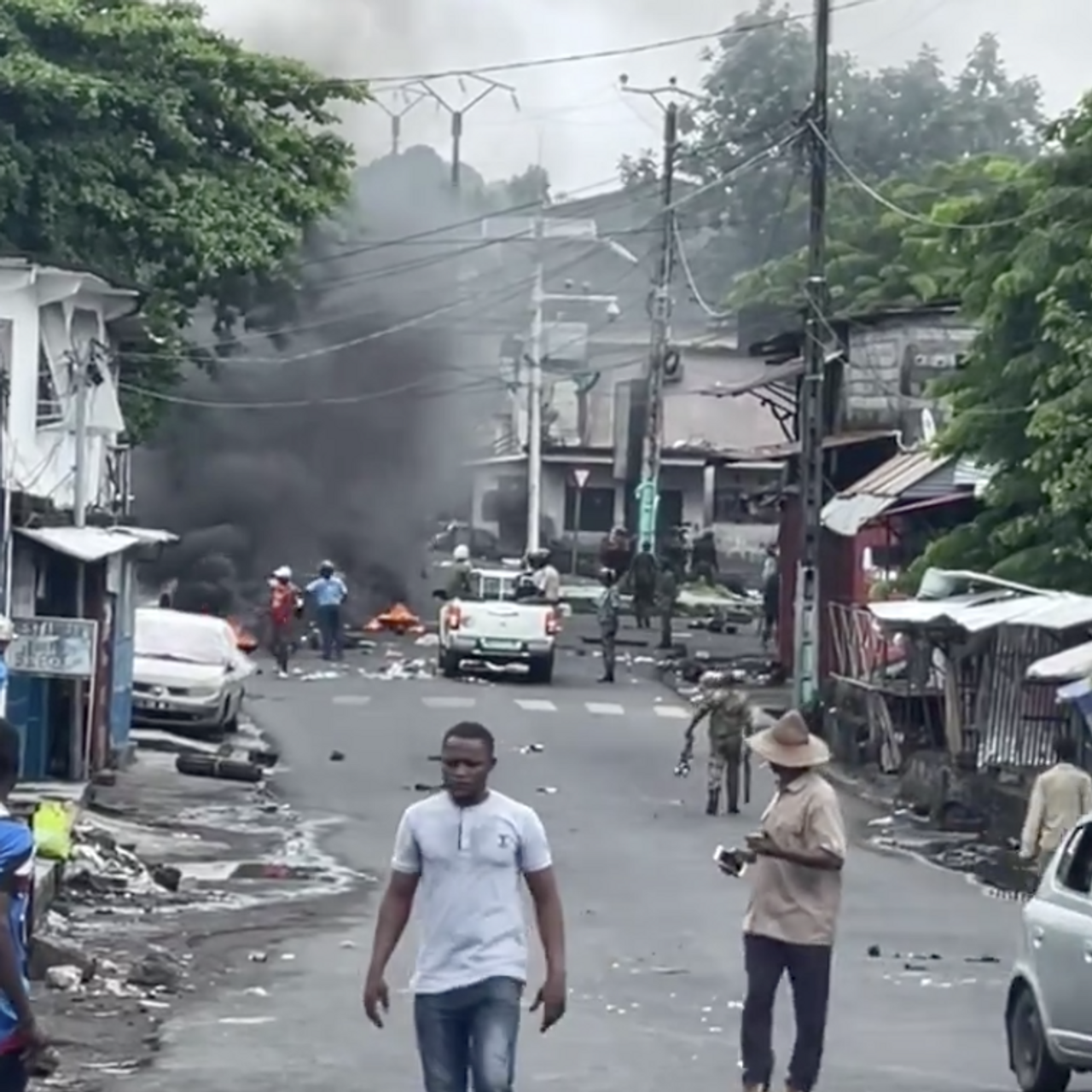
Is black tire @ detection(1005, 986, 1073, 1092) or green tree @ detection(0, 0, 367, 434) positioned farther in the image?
green tree @ detection(0, 0, 367, 434)

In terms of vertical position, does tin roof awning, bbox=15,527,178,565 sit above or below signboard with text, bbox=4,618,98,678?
above

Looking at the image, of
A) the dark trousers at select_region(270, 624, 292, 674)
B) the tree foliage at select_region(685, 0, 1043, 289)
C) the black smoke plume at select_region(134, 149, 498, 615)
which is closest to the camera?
the dark trousers at select_region(270, 624, 292, 674)

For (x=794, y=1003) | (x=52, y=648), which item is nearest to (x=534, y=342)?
(x=52, y=648)

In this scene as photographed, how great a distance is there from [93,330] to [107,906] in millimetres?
11517

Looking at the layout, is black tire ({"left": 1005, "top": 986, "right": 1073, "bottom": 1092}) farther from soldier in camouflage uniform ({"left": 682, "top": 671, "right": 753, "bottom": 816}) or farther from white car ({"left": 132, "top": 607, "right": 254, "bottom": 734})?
white car ({"left": 132, "top": 607, "right": 254, "bottom": 734})

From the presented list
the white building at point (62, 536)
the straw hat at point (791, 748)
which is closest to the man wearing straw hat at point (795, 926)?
the straw hat at point (791, 748)

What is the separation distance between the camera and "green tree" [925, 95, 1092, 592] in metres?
29.4

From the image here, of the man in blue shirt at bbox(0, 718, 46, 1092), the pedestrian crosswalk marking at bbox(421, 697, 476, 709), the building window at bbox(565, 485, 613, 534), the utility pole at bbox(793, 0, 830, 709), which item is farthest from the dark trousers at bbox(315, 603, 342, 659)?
the man in blue shirt at bbox(0, 718, 46, 1092)

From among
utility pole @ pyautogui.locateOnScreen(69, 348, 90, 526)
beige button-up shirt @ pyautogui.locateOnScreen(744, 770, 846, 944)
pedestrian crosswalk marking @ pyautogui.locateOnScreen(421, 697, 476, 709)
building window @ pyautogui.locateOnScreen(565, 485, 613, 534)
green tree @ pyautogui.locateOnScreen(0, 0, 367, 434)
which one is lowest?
pedestrian crosswalk marking @ pyautogui.locateOnScreen(421, 697, 476, 709)

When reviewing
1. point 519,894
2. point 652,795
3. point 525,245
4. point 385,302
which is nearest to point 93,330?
point 652,795

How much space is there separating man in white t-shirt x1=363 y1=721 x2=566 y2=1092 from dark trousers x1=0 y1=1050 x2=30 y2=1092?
1.45m

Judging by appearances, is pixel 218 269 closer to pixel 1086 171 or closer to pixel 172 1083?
pixel 1086 171

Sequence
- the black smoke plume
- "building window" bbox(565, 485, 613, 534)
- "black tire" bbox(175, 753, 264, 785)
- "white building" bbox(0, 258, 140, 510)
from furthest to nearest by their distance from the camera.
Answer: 1. "building window" bbox(565, 485, 613, 534)
2. the black smoke plume
3. "black tire" bbox(175, 753, 264, 785)
4. "white building" bbox(0, 258, 140, 510)

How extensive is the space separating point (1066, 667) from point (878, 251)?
133 feet
